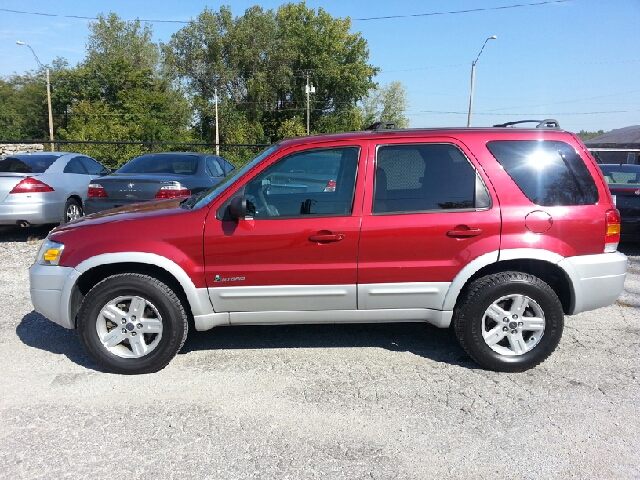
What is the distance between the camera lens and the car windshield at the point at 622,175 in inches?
322

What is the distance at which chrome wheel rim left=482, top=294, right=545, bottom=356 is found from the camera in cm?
392

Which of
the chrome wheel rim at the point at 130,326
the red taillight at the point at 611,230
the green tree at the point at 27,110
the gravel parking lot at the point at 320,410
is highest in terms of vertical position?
the green tree at the point at 27,110

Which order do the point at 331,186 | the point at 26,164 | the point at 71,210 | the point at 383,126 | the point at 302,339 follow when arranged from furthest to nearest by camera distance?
the point at 71,210, the point at 26,164, the point at 302,339, the point at 383,126, the point at 331,186

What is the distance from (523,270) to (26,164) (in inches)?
322

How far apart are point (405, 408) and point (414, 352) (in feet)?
3.15

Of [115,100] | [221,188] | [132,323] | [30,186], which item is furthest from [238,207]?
[115,100]

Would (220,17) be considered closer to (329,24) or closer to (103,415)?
(329,24)

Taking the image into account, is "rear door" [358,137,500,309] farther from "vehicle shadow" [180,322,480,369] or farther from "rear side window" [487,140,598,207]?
"vehicle shadow" [180,322,480,369]

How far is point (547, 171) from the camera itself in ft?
12.9

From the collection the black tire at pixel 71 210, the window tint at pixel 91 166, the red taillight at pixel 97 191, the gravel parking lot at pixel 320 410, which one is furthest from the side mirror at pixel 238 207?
the window tint at pixel 91 166

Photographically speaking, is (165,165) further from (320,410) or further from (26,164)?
(320,410)

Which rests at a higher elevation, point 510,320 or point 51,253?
point 51,253

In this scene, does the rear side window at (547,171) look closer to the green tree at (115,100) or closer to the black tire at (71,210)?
the black tire at (71,210)

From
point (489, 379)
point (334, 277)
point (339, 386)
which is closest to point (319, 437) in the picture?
point (339, 386)
